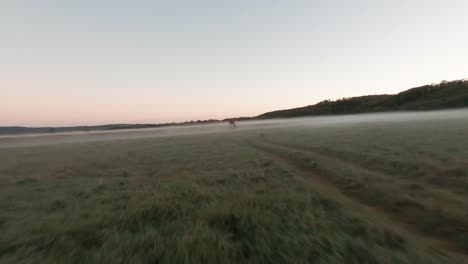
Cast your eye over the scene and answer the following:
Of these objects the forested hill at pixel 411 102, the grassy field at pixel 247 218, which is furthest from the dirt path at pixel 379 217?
the forested hill at pixel 411 102

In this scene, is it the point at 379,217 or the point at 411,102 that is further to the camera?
the point at 411,102

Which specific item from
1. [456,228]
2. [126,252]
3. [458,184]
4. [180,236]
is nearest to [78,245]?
[126,252]

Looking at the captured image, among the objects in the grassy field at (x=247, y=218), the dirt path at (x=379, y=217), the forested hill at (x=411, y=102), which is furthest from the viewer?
the forested hill at (x=411, y=102)

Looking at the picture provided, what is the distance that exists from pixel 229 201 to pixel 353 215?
273 centimetres

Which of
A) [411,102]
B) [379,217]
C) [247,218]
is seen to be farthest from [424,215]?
[411,102]

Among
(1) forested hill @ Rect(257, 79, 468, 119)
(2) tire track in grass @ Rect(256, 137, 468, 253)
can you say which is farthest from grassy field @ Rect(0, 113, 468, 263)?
(1) forested hill @ Rect(257, 79, 468, 119)

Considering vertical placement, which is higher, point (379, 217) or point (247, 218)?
point (247, 218)

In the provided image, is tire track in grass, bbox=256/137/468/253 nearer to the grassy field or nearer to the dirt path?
the grassy field

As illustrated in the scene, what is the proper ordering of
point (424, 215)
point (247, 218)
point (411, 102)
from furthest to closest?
point (411, 102) < point (424, 215) < point (247, 218)

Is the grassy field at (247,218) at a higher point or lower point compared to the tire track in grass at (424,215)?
higher

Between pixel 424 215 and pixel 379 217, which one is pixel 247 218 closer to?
pixel 379 217

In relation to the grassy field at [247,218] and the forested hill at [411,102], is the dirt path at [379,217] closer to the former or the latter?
the grassy field at [247,218]

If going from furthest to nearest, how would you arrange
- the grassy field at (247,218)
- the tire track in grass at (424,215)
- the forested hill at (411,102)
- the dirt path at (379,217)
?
the forested hill at (411,102), the tire track in grass at (424,215), the dirt path at (379,217), the grassy field at (247,218)

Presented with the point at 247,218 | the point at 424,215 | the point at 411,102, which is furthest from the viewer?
the point at 411,102
